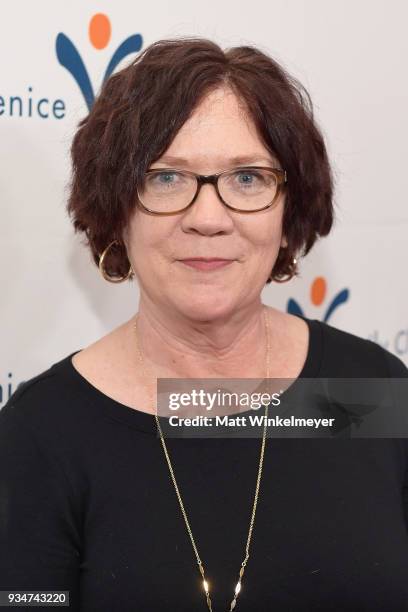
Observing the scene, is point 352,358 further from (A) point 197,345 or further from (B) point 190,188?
(B) point 190,188

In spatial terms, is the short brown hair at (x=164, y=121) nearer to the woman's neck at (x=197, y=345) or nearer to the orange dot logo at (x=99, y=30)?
the woman's neck at (x=197, y=345)

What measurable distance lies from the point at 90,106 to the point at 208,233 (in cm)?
58

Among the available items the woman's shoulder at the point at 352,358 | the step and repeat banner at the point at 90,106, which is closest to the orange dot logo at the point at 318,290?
the step and repeat banner at the point at 90,106

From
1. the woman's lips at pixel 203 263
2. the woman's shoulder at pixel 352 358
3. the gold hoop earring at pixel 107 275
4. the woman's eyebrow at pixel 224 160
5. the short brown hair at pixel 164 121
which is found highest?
the short brown hair at pixel 164 121

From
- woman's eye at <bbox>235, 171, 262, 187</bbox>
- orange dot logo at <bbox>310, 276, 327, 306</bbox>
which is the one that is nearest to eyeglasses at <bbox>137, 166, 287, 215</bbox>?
woman's eye at <bbox>235, 171, 262, 187</bbox>

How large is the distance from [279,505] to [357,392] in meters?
0.26

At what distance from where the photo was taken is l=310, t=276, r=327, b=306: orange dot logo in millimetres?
1984

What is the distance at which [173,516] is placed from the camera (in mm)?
1256

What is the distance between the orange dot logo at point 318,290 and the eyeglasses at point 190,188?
0.74 metres

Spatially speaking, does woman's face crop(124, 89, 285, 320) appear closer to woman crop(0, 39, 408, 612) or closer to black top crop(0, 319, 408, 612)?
woman crop(0, 39, 408, 612)

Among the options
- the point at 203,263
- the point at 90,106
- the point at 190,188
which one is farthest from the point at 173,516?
the point at 90,106

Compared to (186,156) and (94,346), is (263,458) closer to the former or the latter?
(94,346)

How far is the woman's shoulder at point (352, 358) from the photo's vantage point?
1.44 meters

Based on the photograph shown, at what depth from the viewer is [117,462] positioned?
1.27m
